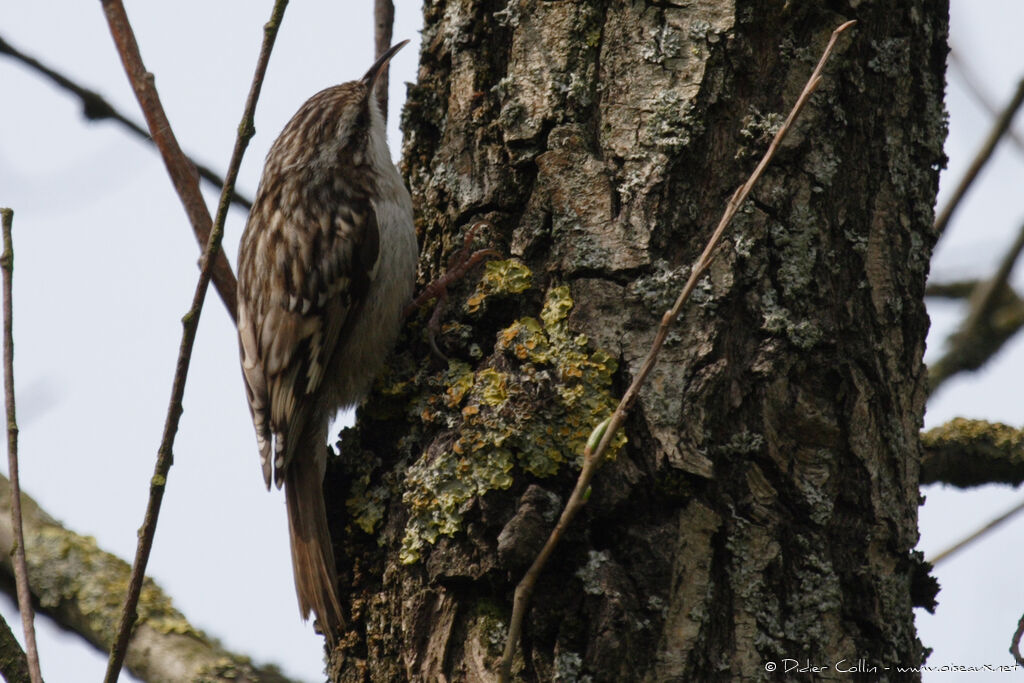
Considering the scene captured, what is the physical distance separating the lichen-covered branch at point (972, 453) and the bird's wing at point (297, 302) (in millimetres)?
1319

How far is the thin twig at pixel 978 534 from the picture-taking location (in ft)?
7.42

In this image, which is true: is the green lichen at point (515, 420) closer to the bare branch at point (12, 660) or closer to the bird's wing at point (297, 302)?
the bare branch at point (12, 660)

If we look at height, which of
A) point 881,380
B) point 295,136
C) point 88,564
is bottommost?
point 88,564

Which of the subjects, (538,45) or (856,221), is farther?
(538,45)

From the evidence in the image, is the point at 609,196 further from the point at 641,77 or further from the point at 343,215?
the point at 343,215

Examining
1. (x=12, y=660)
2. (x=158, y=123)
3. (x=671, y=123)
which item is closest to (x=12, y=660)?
(x=12, y=660)

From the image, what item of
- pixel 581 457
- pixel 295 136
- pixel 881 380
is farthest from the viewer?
pixel 295 136

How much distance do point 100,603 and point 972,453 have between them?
1772 mm

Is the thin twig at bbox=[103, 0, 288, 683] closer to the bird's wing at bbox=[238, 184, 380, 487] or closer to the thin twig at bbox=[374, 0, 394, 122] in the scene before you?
the bird's wing at bbox=[238, 184, 380, 487]

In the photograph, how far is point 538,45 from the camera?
2062mm

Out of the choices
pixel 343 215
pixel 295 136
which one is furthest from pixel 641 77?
pixel 295 136

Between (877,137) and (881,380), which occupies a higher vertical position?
(877,137)

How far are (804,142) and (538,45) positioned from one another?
0.54 meters

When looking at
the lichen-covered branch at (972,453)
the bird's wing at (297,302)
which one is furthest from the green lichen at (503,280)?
the lichen-covered branch at (972,453)
